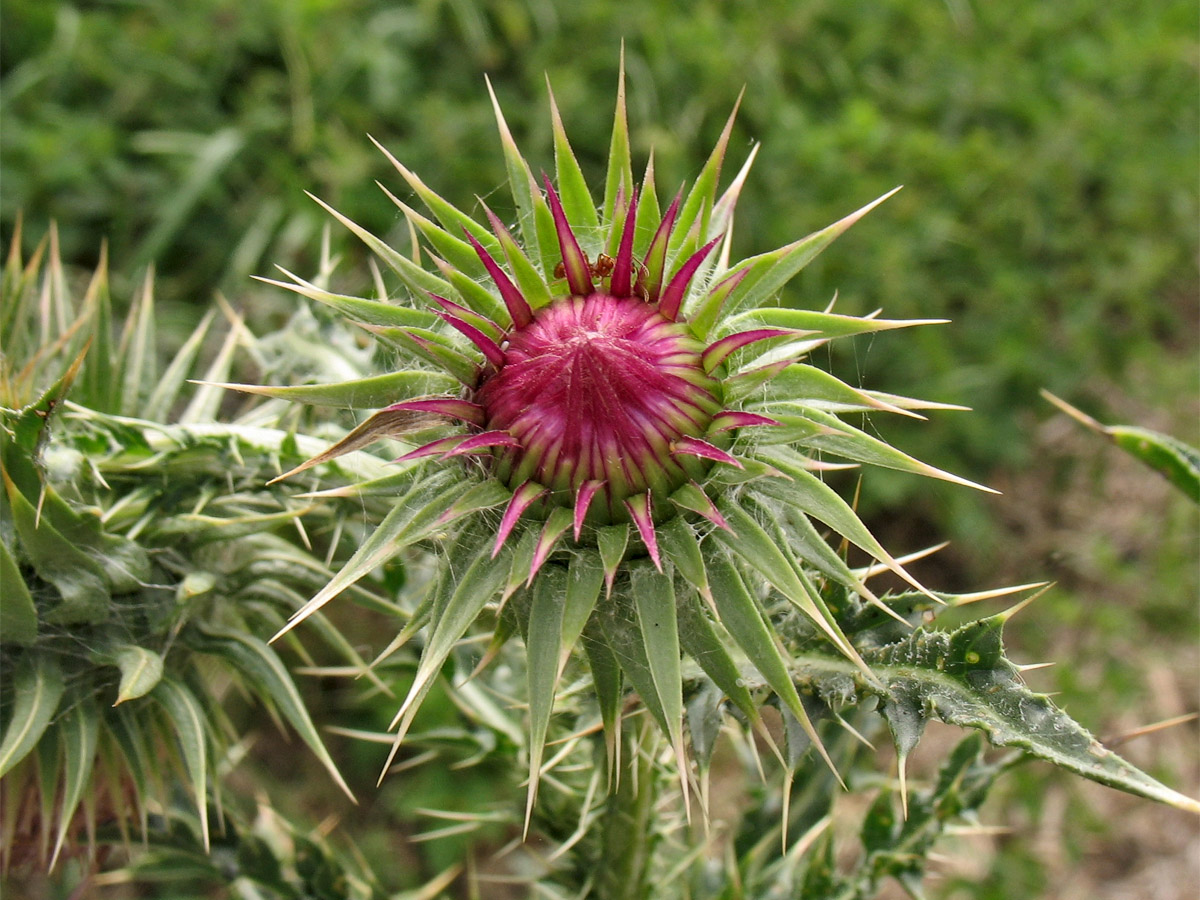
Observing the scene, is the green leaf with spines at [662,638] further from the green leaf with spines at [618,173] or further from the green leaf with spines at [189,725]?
the green leaf with spines at [189,725]

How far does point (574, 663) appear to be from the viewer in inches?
83.7

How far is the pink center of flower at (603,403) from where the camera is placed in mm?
1769

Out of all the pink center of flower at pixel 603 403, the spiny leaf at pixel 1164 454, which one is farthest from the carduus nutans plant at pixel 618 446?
the spiny leaf at pixel 1164 454

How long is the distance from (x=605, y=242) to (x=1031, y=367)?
381 centimetres

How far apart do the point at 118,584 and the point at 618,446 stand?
1162mm

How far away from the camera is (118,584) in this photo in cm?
221

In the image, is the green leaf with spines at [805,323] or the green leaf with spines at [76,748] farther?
the green leaf with spines at [76,748]

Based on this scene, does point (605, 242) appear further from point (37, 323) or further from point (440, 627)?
point (37, 323)

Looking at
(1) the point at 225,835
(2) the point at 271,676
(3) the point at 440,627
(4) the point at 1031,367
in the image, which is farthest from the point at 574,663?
(4) the point at 1031,367

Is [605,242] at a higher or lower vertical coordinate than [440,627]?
higher

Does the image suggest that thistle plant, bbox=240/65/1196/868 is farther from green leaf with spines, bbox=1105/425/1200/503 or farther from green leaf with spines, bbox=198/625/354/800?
green leaf with spines, bbox=1105/425/1200/503

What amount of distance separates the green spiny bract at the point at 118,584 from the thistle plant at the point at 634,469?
1.39 feet

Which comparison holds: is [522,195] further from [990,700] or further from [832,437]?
[990,700]

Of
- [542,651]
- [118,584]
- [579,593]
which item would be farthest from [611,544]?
[118,584]
